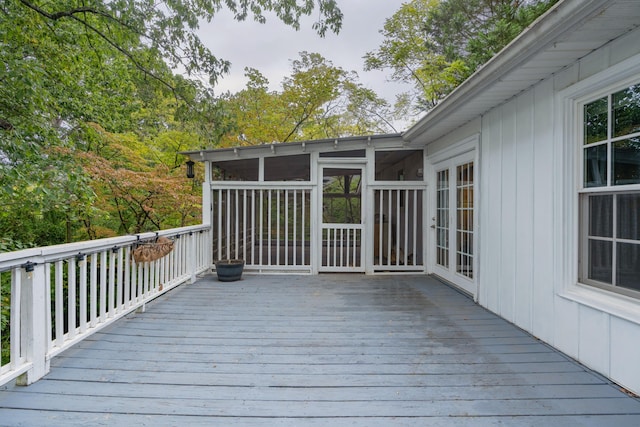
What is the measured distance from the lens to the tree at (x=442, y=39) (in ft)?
25.0

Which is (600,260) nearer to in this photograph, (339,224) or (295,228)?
(339,224)

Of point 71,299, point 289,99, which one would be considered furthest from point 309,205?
point 289,99

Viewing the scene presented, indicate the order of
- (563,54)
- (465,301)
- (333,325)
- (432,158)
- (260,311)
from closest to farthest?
(563,54) < (333,325) < (260,311) < (465,301) < (432,158)

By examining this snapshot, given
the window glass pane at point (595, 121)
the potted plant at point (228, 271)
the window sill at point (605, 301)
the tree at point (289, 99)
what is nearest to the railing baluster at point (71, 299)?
the potted plant at point (228, 271)

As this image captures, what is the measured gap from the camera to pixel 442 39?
411 inches

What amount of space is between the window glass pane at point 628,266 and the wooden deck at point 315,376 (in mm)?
666

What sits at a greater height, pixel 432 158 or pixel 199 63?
pixel 199 63

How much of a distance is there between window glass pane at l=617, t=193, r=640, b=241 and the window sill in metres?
0.28

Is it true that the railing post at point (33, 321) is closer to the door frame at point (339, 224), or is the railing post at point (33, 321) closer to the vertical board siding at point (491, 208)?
the door frame at point (339, 224)

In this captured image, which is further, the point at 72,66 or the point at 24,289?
the point at 72,66

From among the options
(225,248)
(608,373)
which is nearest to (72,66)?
(225,248)

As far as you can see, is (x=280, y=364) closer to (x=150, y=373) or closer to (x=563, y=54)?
(x=150, y=373)

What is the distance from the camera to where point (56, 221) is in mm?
7953

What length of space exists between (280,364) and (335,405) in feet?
2.02
